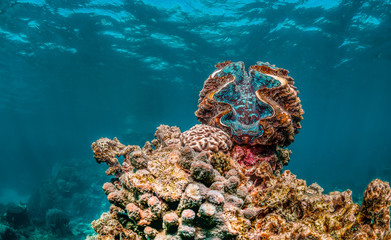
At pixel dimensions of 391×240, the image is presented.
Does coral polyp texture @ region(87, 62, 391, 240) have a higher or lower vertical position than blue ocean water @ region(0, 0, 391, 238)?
lower

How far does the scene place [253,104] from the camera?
314 cm

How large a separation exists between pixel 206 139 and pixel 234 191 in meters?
0.92

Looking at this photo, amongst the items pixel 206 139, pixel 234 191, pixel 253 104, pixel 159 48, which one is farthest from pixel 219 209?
pixel 159 48

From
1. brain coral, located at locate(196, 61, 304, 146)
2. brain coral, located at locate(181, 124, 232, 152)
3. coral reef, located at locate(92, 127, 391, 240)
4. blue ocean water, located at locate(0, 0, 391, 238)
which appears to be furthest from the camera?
blue ocean water, located at locate(0, 0, 391, 238)

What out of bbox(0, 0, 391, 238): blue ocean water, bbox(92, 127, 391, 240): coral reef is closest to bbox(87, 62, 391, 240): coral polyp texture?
bbox(92, 127, 391, 240): coral reef

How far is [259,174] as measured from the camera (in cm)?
258

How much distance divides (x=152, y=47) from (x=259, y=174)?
60.8ft

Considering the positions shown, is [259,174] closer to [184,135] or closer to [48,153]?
[184,135]

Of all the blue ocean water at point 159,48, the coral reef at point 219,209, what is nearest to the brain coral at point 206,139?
the coral reef at point 219,209

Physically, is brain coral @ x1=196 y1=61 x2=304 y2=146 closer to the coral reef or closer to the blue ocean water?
the coral reef

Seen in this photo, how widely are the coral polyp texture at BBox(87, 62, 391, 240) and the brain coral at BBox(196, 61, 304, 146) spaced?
0.02 metres

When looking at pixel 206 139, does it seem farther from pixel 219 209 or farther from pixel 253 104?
pixel 219 209

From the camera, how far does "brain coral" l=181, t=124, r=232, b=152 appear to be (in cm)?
265

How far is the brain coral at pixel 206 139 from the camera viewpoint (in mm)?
2646
